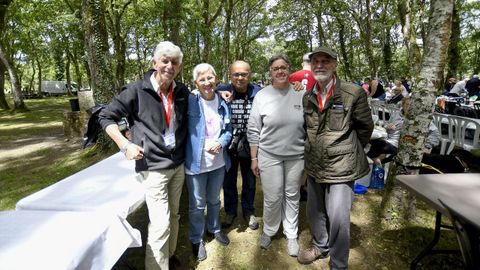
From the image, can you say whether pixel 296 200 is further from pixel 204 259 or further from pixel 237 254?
pixel 204 259

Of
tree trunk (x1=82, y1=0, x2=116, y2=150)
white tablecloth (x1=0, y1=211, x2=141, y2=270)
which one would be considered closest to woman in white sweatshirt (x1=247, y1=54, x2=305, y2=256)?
white tablecloth (x1=0, y1=211, x2=141, y2=270)

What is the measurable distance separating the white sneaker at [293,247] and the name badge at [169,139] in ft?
→ 5.21

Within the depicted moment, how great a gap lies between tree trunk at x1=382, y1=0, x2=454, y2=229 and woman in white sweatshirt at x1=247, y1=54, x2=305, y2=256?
124cm

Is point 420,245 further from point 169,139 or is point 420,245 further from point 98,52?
point 98,52

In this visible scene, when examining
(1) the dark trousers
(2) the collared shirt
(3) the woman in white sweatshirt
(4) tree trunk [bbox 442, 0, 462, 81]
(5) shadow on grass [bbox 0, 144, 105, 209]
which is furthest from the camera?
(4) tree trunk [bbox 442, 0, 462, 81]

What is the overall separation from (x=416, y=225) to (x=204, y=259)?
2352 millimetres

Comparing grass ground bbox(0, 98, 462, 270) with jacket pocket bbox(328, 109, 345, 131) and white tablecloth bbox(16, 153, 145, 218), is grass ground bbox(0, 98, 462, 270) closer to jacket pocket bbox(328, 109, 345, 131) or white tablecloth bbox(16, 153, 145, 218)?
white tablecloth bbox(16, 153, 145, 218)

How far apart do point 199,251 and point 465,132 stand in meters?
5.38

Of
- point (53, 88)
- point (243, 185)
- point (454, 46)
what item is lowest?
point (243, 185)

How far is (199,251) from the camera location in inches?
117

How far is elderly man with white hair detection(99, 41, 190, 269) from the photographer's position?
2307mm

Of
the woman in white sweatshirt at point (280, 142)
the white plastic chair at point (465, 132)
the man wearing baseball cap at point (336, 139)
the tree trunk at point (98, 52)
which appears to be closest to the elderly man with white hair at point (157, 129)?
the woman in white sweatshirt at point (280, 142)

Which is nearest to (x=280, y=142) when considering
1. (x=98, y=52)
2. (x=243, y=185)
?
(x=243, y=185)

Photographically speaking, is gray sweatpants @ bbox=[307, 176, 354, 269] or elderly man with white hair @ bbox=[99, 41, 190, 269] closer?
elderly man with white hair @ bbox=[99, 41, 190, 269]
